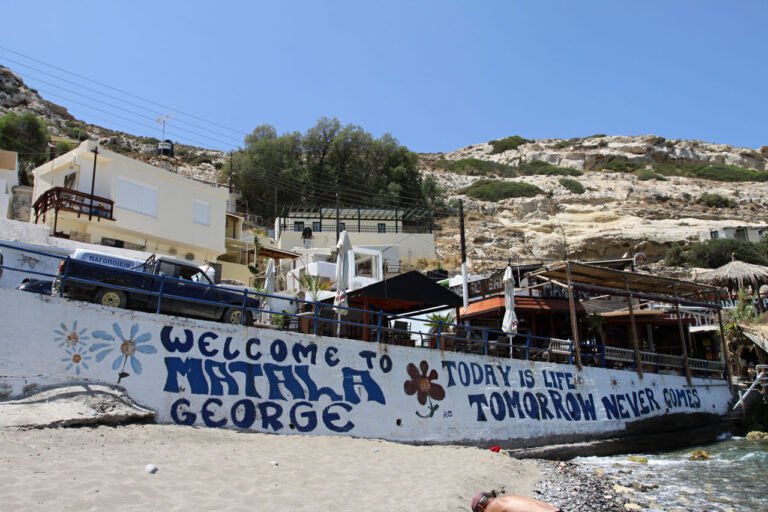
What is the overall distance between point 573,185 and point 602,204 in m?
8.20

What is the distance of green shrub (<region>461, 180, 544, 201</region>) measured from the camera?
72.7 meters

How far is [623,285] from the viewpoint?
74.3 ft

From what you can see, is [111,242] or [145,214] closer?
[111,242]

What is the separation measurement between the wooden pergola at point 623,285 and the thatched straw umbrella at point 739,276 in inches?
363

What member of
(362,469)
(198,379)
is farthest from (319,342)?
(362,469)

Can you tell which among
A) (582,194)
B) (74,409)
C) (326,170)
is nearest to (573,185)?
(582,194)

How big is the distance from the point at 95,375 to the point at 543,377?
1208 cm

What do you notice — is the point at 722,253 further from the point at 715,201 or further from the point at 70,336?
the point at 70,336

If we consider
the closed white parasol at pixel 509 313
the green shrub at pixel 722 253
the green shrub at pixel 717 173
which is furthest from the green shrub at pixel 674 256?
the green shrub at pixel 717 173

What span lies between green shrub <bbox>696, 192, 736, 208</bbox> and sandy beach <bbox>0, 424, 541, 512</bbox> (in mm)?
70517

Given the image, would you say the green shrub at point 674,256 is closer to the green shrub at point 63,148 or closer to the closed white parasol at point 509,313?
the closed white parasol at point 509,313

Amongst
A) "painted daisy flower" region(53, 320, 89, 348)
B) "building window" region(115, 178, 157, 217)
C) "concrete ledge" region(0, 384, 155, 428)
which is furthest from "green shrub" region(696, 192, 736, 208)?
"painted daisy flower" region(53, 320, 89, 348)

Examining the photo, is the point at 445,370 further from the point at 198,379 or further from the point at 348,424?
the point at 198,379

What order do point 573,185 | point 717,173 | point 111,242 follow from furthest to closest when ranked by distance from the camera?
point 717,173 < point 573,185 < point 111,242
